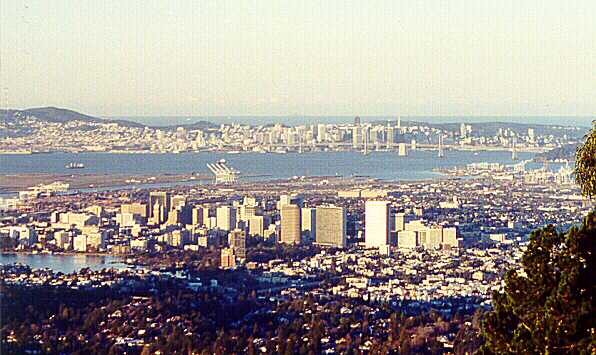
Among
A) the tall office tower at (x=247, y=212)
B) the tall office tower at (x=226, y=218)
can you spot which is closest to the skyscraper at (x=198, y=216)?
the tall office tower at (x=226, y=218)

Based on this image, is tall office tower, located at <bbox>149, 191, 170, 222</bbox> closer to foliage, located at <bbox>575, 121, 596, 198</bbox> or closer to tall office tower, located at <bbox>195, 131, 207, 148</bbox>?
tall office tower, located at <bbox>195, 131, 207, 148</bbox>

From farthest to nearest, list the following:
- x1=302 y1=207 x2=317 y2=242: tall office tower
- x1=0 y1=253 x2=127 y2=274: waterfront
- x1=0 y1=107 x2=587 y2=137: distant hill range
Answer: x1=302 y1=207 x2=317 y2=242: tall office tower, x1=0 y1=107 x2=587 y2=137: distant hill range, x1=0 y1=253 x2=127 y2=274: waterfront

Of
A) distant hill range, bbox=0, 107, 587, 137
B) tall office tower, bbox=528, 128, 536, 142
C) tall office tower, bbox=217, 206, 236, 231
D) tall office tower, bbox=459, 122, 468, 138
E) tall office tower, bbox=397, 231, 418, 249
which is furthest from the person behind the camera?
tall office tower, bbox=459, 122, 468, 138


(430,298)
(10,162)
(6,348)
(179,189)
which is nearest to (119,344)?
(6,348)

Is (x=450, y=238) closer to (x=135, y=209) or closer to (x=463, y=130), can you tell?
(x=135, y=209)

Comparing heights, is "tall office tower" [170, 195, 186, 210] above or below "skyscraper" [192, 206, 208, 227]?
above

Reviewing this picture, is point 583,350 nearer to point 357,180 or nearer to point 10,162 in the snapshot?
point 10,162

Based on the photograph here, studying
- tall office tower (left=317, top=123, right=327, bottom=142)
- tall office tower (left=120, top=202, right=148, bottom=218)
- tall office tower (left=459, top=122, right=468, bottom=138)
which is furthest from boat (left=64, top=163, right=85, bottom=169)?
tall office tower (left=459, top=122, right=468, bottom=138)
